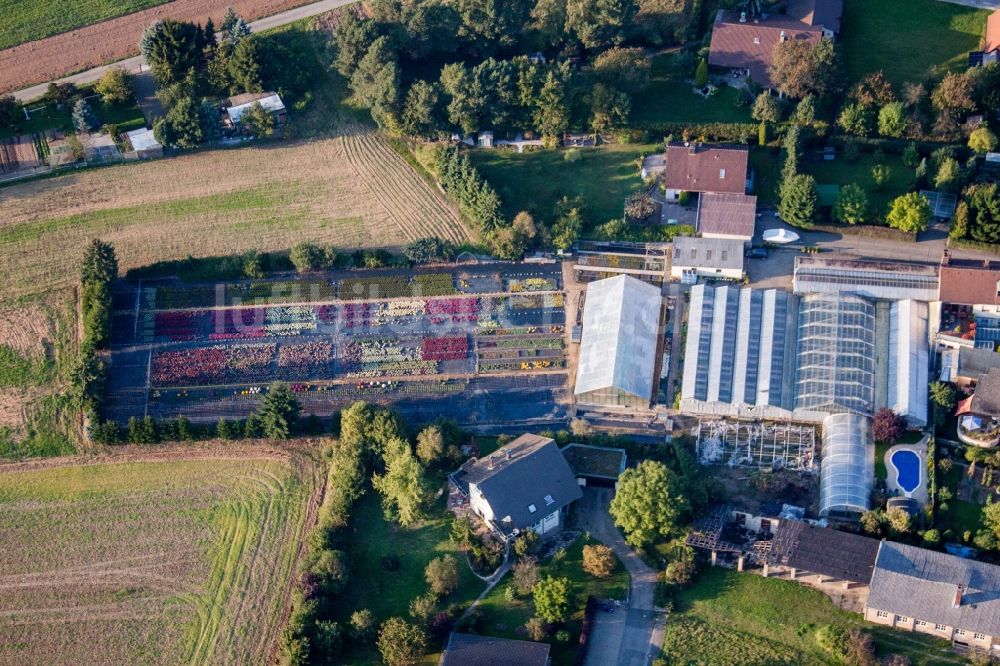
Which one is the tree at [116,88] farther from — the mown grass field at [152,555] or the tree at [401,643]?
the tree at [401,643]

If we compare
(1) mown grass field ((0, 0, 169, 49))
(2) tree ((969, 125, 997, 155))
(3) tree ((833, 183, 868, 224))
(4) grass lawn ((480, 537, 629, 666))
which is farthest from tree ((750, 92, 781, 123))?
(1) mown grass field ((0, 0, 169, 49))

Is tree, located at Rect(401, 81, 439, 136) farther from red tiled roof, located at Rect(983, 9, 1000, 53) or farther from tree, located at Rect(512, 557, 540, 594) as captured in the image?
red tiled roof, located at Rect(983, 9, 1000, 53)

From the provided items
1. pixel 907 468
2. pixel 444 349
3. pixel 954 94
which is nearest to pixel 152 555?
pixel 444 349

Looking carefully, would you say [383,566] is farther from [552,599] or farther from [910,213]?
[910,213]

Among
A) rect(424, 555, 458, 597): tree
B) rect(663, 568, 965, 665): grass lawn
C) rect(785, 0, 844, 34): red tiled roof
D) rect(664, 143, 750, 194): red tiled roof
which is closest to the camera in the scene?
rect(663, 568, 965, 665): grass lawn

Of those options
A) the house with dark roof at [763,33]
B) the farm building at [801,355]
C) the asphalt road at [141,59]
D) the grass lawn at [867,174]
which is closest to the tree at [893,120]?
the grass lawn at [867,174]

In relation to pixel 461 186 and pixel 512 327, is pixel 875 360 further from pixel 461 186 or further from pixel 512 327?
pixel 461 186
